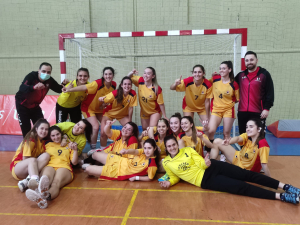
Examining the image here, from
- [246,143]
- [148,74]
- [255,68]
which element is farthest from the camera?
[148,74]

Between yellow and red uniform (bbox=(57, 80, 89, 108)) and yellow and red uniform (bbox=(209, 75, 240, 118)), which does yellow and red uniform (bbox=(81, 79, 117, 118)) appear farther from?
yellow and red uniform (bbox=(209, 75, 240, 118))

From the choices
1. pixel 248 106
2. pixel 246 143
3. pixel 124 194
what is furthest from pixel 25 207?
pixel 248 106

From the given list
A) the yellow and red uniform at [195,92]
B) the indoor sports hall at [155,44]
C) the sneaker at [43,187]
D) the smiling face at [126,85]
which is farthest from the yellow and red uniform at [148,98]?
the sneaker at [43,187]

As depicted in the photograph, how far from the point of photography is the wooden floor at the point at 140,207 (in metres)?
2.43

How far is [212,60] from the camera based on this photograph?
7.10 meters

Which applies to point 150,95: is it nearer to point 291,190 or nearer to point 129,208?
point 129,208

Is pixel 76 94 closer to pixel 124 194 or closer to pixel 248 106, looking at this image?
pixel 124 194

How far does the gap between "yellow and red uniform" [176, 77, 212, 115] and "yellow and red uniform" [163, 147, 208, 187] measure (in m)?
1.45

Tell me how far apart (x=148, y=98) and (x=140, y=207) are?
2236mm

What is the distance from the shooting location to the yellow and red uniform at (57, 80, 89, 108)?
439 cm

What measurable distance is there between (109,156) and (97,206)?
1016 mm

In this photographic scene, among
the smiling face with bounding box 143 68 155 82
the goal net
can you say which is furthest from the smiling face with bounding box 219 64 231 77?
the goal net

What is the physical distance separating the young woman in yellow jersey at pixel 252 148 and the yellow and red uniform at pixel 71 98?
2796mm

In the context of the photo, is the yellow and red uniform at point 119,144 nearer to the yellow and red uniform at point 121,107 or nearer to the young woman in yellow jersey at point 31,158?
the yellow and red uniform at point 121,107
